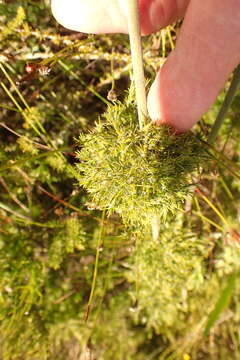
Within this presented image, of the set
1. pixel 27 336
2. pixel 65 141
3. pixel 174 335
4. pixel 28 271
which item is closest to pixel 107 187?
pixel 65 141

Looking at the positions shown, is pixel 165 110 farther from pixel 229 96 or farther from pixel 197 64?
pixel 229 96

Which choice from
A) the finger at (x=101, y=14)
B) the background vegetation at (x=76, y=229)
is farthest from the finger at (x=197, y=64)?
the background vegetation at (x=76, y=229)

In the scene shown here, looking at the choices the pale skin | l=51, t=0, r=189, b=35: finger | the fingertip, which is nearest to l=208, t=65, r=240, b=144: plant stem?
the pale skin

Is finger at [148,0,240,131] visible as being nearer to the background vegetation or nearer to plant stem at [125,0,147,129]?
plant stem at [125,0,147,129]

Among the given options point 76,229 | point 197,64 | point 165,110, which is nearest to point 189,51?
point 197,64

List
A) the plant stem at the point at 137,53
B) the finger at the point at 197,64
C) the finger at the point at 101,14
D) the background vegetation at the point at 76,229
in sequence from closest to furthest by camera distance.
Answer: the plant stem at the point at 137,53 → the finger at the point at 197,64 → the finger at the point at 101,14 → the background vegetation at the point at 76,229

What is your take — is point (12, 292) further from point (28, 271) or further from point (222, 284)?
point (222, 284)

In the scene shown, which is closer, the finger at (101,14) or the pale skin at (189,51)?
the pale skin at (189,51)

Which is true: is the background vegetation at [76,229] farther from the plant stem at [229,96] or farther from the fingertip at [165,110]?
the fingertip at [165,110]
